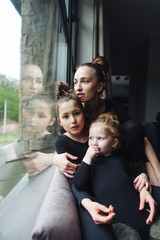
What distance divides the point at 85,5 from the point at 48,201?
3.10m

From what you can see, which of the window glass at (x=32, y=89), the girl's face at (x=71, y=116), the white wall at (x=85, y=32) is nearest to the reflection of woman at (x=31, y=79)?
the window glass at (x=32, y=89)

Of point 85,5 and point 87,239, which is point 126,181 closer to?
point 87,239

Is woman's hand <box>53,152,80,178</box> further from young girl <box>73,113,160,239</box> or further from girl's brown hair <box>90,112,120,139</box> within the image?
girl's brown hair <box>90,112,120,139</box>

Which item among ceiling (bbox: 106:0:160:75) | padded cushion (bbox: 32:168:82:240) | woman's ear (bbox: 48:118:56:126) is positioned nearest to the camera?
padded cushion (bbox: 32:168:82:240)

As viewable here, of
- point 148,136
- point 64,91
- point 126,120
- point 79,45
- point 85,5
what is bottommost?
point 148,136

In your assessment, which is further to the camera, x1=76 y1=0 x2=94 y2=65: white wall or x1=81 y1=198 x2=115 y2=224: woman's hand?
x1=76 y1=0 x2=94 y2=65: white wall

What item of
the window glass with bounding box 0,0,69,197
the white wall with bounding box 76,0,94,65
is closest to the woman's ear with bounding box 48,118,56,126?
the window glass with bounding box 0,0,69,197

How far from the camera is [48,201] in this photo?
75 cm

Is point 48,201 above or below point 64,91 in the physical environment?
below

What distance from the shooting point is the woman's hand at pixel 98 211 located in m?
0.69

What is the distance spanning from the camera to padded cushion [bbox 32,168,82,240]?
1.95 feet

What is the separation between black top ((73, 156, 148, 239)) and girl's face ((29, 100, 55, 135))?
1.17ft

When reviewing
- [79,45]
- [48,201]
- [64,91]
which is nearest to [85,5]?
[79,45]

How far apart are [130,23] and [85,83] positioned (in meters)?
3.99
